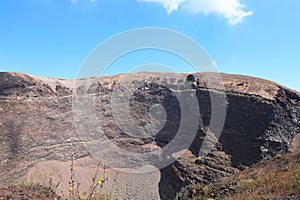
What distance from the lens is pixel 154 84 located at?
2120 inches

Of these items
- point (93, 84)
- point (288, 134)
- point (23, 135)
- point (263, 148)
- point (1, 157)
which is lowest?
point (1, 157)

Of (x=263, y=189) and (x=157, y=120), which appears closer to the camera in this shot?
(x=263, y=189)

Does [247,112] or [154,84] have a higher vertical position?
[154,84]

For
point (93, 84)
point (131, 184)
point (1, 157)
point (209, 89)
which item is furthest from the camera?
point (93, 84)

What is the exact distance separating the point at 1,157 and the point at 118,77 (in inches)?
1044

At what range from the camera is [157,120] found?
166ft

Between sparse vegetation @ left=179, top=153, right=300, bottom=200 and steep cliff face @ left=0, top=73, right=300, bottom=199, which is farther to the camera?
steep cliff face @ left=0, top=73, right=300, bottom=199

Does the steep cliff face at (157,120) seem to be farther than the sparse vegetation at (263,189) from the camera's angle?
Yes

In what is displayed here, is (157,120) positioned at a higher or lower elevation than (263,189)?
higher

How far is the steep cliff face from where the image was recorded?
109ft

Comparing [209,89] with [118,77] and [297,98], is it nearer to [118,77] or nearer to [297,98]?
[297,98]

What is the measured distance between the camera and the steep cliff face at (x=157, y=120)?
33.3 meters

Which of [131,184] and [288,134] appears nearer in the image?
[131,184]

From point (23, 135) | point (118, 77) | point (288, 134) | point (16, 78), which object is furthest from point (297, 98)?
point (16, 78)
